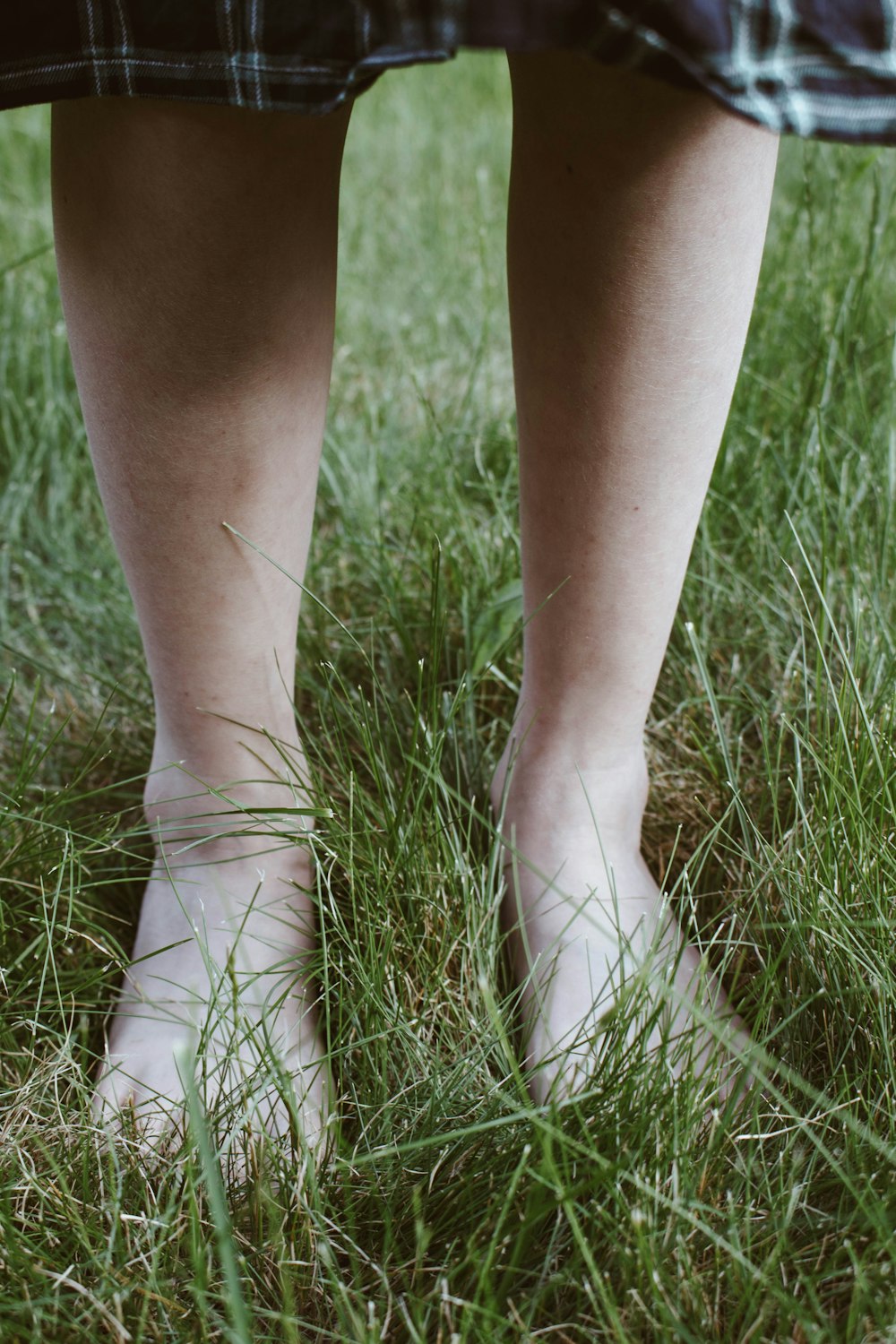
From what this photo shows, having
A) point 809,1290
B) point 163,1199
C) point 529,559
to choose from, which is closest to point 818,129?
point 529,559

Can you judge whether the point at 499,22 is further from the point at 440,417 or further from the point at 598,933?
the point at 440,417

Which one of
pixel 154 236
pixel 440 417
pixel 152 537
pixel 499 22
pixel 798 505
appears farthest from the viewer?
pixel 440 417

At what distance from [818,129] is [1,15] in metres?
0.41

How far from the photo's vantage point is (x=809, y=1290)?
522mm

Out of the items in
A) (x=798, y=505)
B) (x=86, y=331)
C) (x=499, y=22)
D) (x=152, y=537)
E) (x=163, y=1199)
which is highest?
(x=499, y=22)

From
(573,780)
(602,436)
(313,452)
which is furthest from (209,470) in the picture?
(573,780)

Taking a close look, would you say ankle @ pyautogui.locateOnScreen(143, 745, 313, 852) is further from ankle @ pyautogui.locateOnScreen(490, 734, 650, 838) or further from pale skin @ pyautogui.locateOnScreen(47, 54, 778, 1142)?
ankle @ pyautogui.locateOnScreen(490, 734, 650, 838)

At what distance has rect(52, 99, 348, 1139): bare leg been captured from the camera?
606 millimetres

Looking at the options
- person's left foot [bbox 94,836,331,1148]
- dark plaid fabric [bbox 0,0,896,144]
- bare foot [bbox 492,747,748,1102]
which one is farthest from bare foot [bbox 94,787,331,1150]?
dark plaid fabric [bbox 0,0,896,144]

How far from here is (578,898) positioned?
2.69 feet

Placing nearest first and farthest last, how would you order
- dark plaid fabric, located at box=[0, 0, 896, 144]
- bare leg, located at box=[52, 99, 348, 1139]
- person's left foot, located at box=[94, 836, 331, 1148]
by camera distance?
dark plaid fabric, located at box=[0, 0, 896, 144], bare leg, located at box=[52, 99, 348, 1139], person's left foot, located at box=[94, 836, 331, 1148]

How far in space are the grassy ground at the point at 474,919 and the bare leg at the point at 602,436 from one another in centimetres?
6

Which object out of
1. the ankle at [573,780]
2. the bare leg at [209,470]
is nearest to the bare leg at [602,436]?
the ankle at [573,780]

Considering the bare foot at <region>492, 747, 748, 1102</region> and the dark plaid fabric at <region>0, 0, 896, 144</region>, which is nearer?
the dark plaid fabric at <region>0, 0, 896, 144</region>
